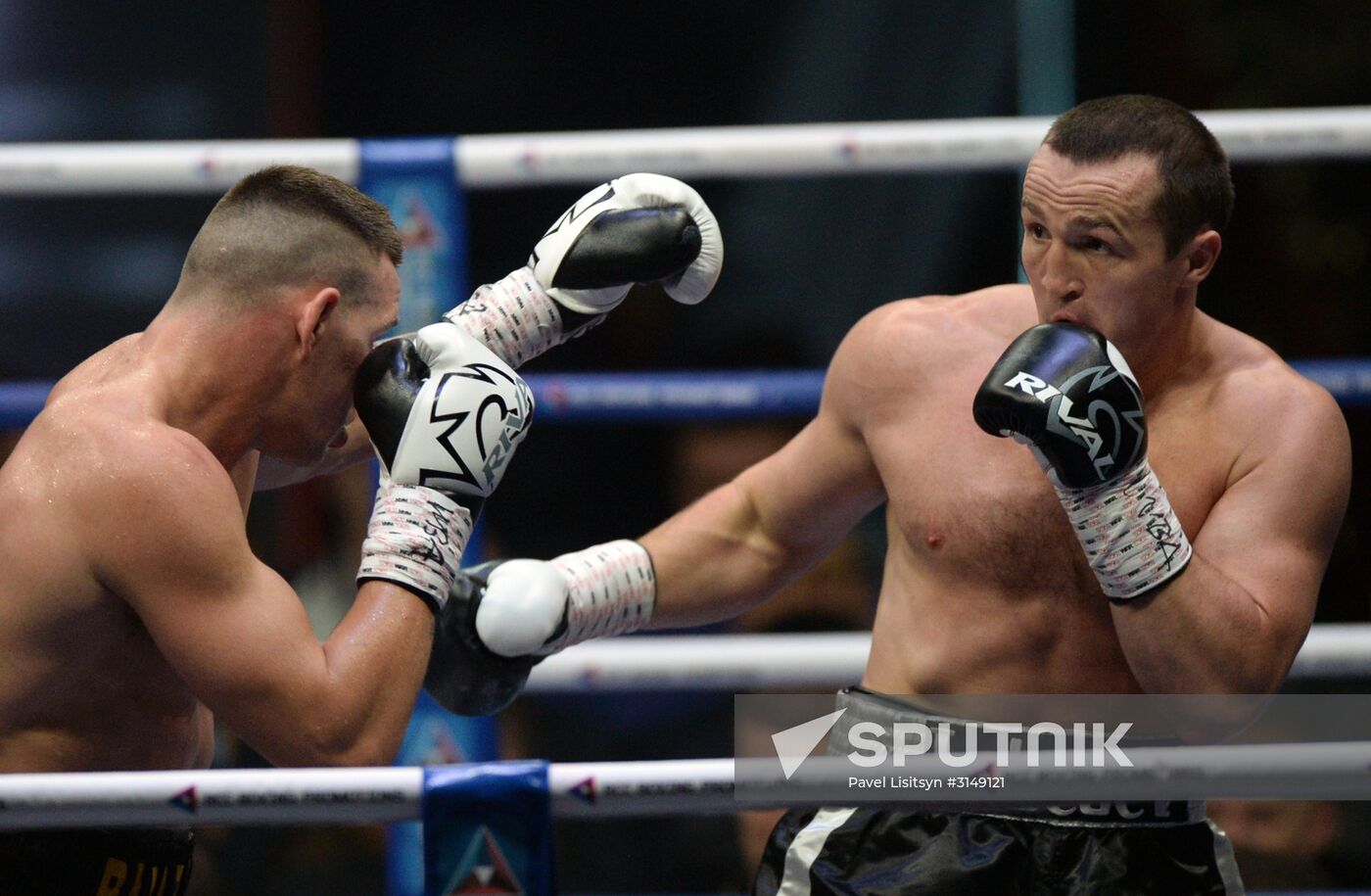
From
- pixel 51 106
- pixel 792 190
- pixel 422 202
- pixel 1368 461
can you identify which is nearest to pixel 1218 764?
pixel 422 202

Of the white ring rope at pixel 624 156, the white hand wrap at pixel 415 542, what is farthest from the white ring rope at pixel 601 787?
the white ring rope at pixel 624 156

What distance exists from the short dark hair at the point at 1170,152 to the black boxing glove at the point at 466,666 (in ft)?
2.70

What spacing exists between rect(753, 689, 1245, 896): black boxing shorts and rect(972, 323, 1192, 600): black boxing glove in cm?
26

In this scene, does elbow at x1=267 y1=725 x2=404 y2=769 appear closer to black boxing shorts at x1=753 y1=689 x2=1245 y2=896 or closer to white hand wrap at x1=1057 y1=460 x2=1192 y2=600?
black boxing shorts at x1=753 y1=689 x2=1245 y2=896

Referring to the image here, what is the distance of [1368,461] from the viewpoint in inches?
124

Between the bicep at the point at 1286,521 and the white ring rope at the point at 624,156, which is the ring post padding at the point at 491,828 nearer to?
the bicep at the point at 1286,521

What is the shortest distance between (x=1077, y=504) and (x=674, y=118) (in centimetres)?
230

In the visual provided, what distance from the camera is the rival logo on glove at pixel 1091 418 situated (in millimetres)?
1459

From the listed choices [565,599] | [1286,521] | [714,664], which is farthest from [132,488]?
[1286,521]

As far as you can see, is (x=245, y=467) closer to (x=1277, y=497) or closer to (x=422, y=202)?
(x=422, y=202)

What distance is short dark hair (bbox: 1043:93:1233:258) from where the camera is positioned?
1.60 metres

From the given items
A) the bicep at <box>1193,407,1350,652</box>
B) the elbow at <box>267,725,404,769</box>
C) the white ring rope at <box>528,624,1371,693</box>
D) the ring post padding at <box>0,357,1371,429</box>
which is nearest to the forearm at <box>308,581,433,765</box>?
the elbow at <box>267,725,404,769</box>

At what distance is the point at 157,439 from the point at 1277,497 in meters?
1.13

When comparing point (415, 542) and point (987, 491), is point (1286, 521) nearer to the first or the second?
point (987, 491)
